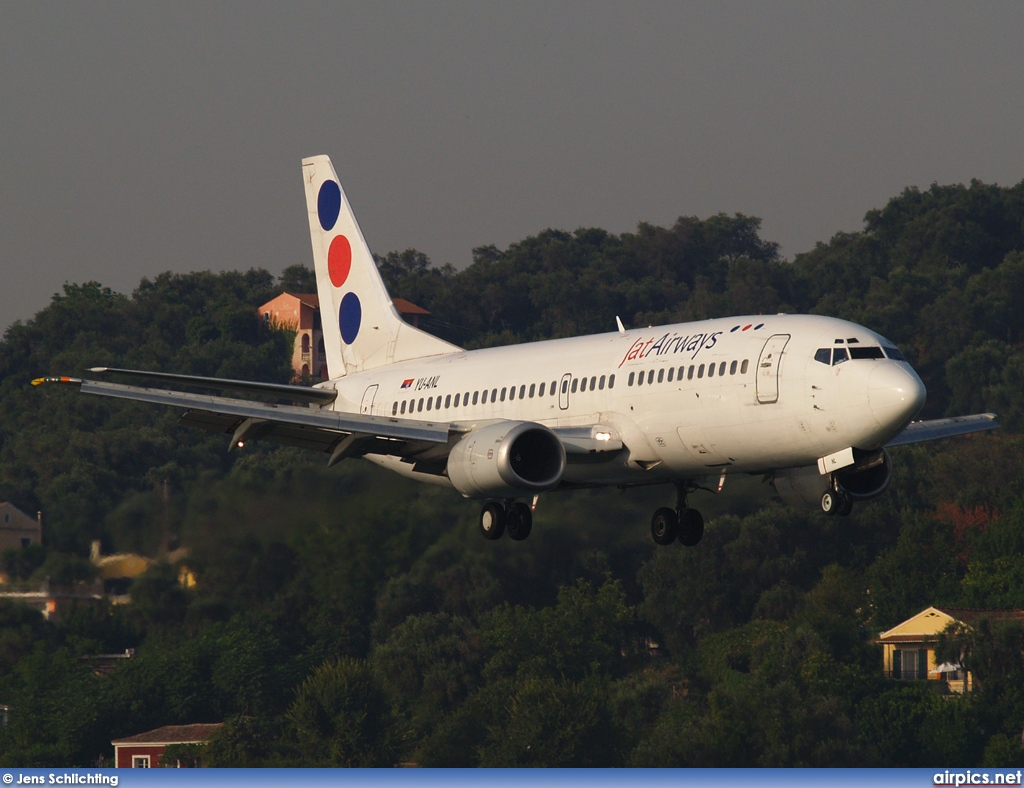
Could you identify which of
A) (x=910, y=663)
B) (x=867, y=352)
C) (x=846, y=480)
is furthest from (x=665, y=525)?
(x=910, y=663)

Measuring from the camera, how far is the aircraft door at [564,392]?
137ft

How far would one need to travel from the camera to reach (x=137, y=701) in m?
99.4

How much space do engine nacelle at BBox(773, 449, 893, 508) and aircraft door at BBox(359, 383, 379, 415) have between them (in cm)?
1112

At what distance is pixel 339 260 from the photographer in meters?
55.3

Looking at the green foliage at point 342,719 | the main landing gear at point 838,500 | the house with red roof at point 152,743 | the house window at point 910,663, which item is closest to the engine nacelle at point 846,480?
the main landing gear at point 838,500

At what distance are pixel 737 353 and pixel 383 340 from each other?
52.0 ft

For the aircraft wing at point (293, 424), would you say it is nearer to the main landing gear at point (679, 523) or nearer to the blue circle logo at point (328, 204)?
the main landing gear at point (679, 523)

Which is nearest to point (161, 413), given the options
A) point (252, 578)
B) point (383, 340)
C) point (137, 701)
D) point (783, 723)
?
point (137, 701)

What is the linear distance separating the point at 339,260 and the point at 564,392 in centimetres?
1513

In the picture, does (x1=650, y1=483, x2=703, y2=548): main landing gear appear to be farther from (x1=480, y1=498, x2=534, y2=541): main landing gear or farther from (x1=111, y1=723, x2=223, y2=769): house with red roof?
(x1=111, y1=723, x2=223, y2=769): house with red roof

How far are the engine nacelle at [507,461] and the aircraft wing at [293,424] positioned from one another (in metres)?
1.17

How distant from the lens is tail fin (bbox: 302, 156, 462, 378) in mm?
51906

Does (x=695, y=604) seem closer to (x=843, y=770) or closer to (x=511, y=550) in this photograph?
(x=843, y=770)

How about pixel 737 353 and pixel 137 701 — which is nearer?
pixel 737 353
